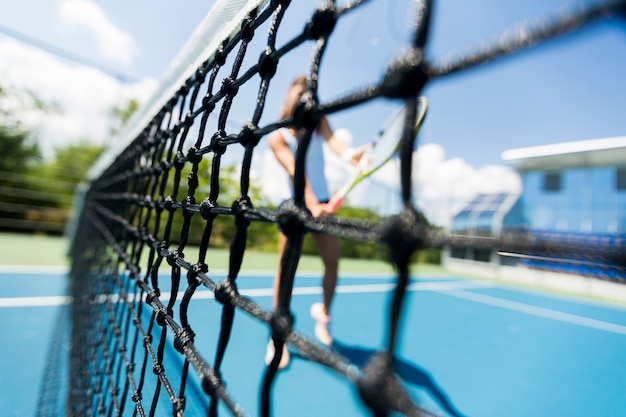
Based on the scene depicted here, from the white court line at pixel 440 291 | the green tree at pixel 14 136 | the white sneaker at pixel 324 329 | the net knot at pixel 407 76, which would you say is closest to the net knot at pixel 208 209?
the net knot at pixel 407 76

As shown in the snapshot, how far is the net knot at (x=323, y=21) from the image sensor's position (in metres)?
0.40

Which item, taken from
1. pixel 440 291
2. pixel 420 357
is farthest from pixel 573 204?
pixel 420 357

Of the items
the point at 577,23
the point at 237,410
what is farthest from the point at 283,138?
the point at 577,23

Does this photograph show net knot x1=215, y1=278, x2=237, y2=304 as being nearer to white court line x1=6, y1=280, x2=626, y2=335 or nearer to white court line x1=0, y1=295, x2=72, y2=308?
white court line x1=6, y1=280, x2=626, y2=335

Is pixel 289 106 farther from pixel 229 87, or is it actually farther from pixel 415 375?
pixel 415 375

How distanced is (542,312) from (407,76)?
3.65 m

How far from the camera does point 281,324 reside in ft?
1.14

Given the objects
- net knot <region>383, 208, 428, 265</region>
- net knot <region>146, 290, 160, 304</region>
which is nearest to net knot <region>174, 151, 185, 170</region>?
net knot <region>146, 290, 160, 304</region>

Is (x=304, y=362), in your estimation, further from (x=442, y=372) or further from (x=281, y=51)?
(x=281, y=51)

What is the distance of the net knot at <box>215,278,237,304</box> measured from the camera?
44 cm

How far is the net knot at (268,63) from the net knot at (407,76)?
271 mm

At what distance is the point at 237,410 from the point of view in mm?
346

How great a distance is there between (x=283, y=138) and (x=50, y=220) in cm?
600

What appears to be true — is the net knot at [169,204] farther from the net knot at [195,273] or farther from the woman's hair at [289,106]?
the woman's hair at [289,106]
